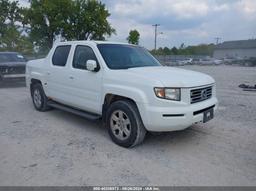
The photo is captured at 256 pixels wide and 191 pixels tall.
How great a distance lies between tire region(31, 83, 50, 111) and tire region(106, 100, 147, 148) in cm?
280

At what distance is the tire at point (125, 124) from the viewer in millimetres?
4133

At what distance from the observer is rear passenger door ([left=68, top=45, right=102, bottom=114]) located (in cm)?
476

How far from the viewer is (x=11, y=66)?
11.6m

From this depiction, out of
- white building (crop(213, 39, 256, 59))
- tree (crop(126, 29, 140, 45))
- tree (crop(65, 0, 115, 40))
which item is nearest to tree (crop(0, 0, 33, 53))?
tree (crop(65, 0, 115, 40))

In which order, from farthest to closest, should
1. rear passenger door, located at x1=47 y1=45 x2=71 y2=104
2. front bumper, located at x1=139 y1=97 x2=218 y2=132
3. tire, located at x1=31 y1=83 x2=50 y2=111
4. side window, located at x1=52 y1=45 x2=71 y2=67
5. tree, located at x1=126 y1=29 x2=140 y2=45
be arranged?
1. tree, located at x1=126 y1=29 x2=140 y2=45
2. tire, located at x1=31 y1=83 x2=50 y2=111
3. side window, located at x1=52 y1=45 x2=71 y2=67
4. rear passenger door, located at x1=47 y1=45 x2=71 y2=104
5. front bumper, located at x1=139 y1=97 x2=218 y2=132

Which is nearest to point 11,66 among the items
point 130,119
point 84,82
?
point 84,82

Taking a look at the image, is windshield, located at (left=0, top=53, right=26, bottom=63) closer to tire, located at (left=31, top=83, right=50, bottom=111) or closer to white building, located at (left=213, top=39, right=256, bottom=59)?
tire, located at (left=31, top=83, right=50, bottom=111)

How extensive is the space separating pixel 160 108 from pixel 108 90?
111 cm

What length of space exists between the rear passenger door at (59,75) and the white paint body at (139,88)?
0.07 ft

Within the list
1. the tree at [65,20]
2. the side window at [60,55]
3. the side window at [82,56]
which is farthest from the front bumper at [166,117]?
the tree at [65,20]

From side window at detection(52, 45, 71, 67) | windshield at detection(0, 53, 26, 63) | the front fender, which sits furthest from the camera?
windshield at detection(0, 53, 26, 63)

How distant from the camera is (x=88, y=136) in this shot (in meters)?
4.95

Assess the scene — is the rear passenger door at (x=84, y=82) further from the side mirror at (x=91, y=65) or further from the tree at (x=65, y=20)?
the tree at (x=65, y=20)

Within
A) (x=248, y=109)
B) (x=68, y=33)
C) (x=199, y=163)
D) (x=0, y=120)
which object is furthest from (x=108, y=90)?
(x=68, y=33)
